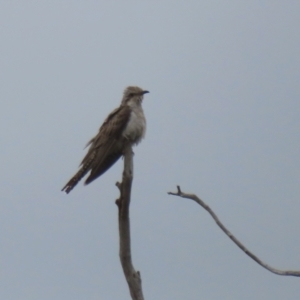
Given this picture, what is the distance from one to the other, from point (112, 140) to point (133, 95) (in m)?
1.23

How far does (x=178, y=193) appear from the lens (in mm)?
7359

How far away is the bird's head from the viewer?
1249 centimetres

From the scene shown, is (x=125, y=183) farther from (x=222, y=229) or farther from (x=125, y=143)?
(x=125, y=143)

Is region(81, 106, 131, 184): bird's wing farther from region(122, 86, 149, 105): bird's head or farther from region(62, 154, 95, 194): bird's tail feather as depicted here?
region(122, 86, 149, 105): bird's head

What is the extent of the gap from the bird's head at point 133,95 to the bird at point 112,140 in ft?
1.19

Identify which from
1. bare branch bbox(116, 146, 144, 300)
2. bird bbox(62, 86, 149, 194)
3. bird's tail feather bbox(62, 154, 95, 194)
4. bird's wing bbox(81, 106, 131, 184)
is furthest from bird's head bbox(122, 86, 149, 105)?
bare branch bbox(116, 146, 144, 300)

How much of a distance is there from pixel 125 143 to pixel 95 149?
1.58ft

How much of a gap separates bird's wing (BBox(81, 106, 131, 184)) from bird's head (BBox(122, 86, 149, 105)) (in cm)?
58

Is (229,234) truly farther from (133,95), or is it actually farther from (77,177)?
(133,95)

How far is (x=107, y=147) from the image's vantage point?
11609 mm

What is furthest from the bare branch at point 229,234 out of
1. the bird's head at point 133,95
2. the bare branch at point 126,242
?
the bird's head at point 133,95

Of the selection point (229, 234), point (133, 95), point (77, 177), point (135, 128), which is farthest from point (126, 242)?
point (133, 95)

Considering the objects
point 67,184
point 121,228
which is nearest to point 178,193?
point 121,228

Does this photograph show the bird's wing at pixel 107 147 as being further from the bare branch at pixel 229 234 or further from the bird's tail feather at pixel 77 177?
the bare branch at pixel 229 234
